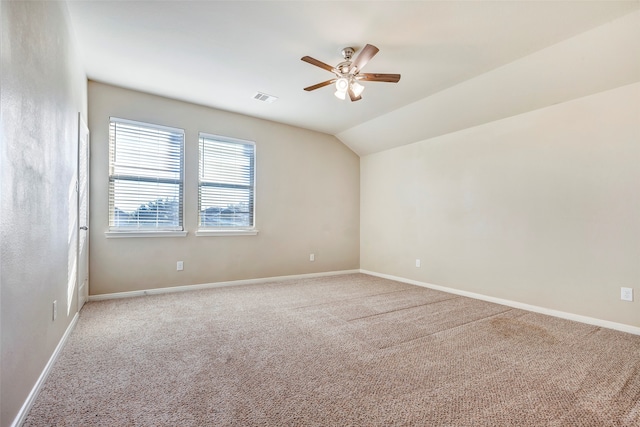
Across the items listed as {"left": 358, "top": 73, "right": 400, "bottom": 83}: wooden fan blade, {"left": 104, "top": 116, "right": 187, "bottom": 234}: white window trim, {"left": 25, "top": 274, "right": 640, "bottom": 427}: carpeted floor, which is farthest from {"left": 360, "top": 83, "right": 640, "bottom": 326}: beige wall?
{"left": 104, "top": 116, "right": 187, "bottom": 234}: white window trim

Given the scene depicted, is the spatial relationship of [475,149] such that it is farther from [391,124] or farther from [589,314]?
[589,314]

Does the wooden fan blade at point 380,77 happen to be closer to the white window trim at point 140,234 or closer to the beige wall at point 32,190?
the beige wall at point 32,190

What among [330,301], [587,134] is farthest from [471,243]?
[330,301]

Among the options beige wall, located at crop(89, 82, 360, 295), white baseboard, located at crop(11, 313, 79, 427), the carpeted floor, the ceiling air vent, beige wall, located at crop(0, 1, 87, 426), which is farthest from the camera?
the ceiling air vent

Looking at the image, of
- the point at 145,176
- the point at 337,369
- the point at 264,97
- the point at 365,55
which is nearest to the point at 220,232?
the point at 145,176

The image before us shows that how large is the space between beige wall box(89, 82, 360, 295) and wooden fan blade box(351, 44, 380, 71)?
8.42 feet

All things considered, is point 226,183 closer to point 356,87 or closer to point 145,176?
point 145,176

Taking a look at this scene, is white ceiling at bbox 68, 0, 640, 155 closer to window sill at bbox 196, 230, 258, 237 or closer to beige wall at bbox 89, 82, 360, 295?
beige wall at bbox 89, 82, 360, 295

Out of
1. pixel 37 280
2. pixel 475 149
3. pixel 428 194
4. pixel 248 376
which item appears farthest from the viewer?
pixel 428 194

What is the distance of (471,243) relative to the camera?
4078mm

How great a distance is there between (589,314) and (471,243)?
1.39 metres

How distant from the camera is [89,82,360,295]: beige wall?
12.0 feet

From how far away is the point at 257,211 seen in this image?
4.81 m

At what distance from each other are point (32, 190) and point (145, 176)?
2.50 m
